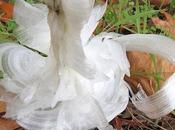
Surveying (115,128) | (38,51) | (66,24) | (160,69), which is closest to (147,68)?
(160,69)

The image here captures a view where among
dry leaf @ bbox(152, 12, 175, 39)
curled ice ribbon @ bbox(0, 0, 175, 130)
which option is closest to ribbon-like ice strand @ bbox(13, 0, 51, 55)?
curled ice ribbon @ bbox(0, 0, 175, 130)

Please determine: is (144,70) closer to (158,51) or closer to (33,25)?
(158,51)

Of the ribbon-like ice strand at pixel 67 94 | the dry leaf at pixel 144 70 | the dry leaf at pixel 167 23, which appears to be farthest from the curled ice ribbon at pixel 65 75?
the dry leaf at pixel 167 23

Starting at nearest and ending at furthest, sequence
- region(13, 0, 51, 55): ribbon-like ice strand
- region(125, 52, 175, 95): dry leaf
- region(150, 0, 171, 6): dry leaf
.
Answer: region(13, 0, 51, 55): ribbon-like ice strand
region(125, 52, 175, 95): dry leaf
region(150, 0, 171, 6): dry leaf

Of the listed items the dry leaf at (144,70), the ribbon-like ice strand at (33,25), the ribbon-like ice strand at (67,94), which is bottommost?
the dry leaf at (144,70)

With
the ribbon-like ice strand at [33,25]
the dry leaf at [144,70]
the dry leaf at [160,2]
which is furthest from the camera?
the dry leaf at [160,2]

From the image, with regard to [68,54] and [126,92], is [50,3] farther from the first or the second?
[126,92]

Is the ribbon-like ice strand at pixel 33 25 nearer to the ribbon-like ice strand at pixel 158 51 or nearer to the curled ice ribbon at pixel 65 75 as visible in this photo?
the curled ice ribbon at pixel 65 75

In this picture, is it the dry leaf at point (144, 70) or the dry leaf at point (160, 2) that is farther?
the dry leaf at point (160, 2)

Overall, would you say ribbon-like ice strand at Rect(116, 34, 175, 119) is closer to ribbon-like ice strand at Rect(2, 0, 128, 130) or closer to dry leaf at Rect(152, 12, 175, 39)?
ribbon-like ice strand at Rect(2, 0, 128, 130)
